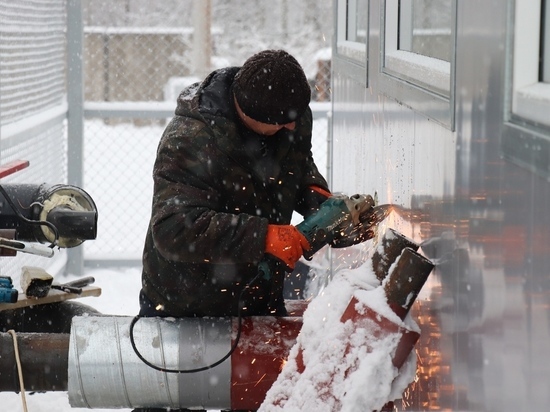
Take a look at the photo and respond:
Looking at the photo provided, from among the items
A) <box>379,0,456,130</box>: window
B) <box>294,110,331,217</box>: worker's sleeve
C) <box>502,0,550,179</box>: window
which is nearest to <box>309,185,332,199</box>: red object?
<box>294,110,331,217</box>: worker's sleeve

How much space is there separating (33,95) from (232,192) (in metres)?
4.75

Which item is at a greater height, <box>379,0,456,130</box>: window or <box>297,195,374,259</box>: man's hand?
<box>379,0,456,130</box>: window

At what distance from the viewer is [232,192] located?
11.8ft

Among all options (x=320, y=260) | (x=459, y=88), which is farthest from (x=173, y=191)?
(x=320, y=260)

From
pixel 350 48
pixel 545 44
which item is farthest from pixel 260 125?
pixel 350 48

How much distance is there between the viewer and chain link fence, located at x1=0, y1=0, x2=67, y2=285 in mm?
6750

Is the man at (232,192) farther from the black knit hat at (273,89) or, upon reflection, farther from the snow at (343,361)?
the snow at (343,361)

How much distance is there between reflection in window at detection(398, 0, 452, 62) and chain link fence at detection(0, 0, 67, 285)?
360cm

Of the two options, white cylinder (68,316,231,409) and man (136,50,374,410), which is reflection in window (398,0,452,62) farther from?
white cylinder (68,316,231,409)

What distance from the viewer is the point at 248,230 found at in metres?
3.22

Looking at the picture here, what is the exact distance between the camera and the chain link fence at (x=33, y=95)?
675 cm

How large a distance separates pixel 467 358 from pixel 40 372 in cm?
181

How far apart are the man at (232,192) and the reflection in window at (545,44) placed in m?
1.62

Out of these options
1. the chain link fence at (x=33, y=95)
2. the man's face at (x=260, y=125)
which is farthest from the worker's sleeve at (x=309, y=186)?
the chain link fence at (x=33, y=95)
